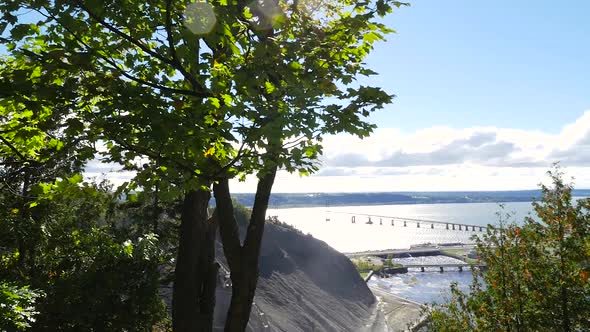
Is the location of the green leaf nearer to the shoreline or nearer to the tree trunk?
the tree trunk

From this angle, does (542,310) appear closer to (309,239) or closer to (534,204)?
(534,204)

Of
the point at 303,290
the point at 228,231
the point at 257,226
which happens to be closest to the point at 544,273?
the point at 257,226

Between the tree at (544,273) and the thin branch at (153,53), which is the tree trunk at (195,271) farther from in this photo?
the tree at (544,273)

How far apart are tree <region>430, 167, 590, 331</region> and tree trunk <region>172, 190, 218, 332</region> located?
10.7 metres

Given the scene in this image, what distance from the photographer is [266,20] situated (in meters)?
6.86

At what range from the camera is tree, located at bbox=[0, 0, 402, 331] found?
18.6 ft

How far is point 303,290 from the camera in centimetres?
5525

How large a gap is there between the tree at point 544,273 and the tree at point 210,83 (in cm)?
1066

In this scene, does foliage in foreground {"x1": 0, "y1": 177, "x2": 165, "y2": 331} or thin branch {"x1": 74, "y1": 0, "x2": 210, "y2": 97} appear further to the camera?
foliage in foreground {"x1": 0, "y1": 177, "x2": 165, "y2": 331}

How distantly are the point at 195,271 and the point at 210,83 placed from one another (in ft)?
17.8

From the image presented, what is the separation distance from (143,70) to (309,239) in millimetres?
65177

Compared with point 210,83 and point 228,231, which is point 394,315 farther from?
point 210,83

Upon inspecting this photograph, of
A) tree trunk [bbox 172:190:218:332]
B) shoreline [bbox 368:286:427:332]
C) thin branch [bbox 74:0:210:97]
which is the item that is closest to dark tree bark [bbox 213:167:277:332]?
tree trunk [bbox 172:190:218:332]

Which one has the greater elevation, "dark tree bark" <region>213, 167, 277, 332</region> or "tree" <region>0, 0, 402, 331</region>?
"tree" <region>0, 0, 402, 331</region>
